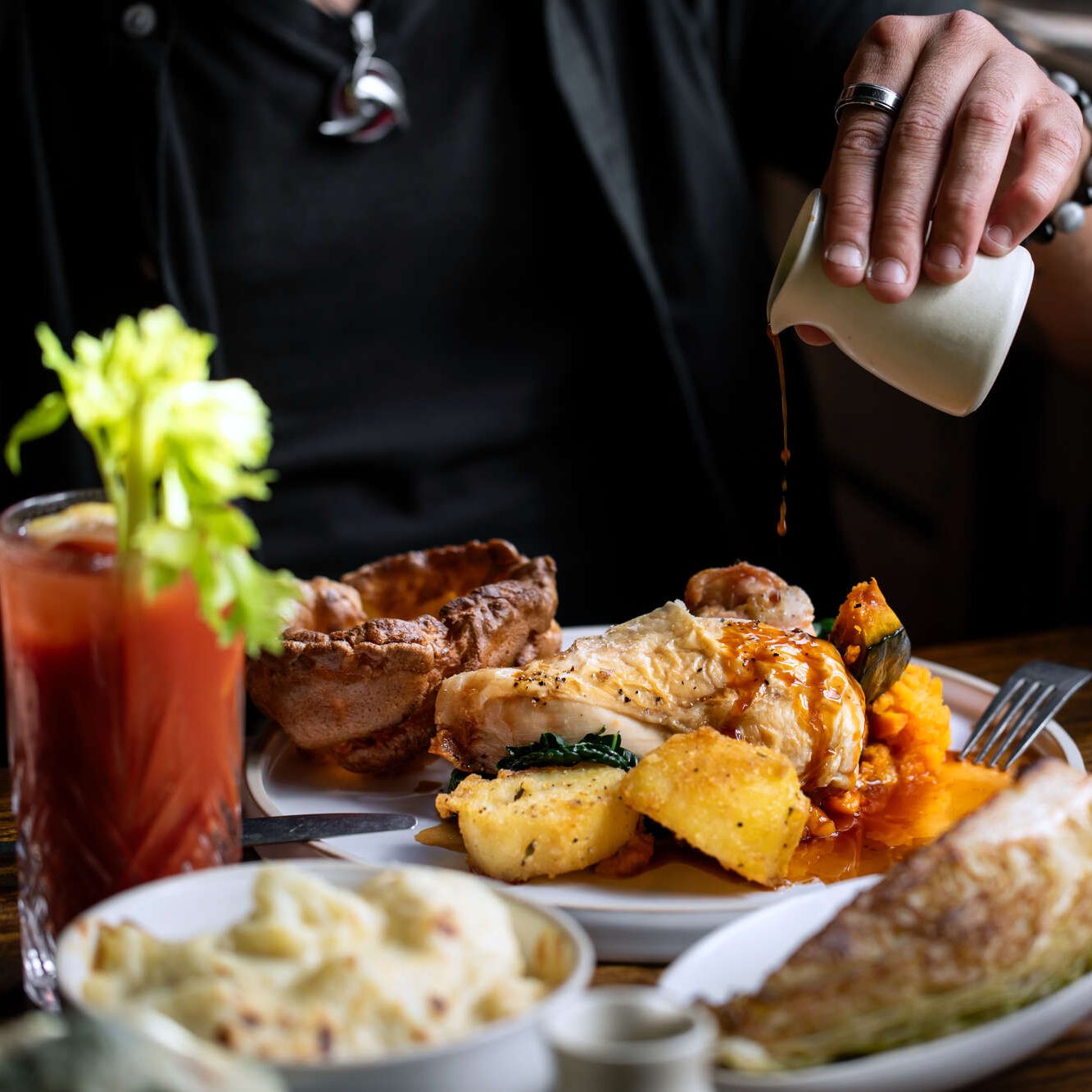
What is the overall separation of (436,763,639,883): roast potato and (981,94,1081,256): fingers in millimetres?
924

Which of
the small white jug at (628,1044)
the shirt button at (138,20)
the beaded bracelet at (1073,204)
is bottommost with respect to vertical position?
the small white jug at (628,1044)

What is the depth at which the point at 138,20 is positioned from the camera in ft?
8.89

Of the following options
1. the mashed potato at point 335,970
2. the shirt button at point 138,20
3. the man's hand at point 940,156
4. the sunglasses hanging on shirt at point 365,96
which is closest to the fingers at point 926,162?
the man's hand at point 940,156

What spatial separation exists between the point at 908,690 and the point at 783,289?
60cm

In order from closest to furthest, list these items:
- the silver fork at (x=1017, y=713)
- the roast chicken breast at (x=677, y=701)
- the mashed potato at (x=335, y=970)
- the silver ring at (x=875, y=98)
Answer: the mashed potato at (x=335, y=970)
the roast chicken breast at (x=677, y=701)
the silver fork at (x=1017, y=713)
the silver ring at (x=875, y=98)

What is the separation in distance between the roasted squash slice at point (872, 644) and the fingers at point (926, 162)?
43cm

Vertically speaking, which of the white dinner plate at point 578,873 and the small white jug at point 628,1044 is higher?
the small white jug at point 628,1044

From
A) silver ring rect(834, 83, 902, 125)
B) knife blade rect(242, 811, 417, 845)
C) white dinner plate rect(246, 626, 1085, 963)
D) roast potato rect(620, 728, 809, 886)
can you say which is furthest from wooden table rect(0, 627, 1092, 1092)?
silver ring rect(834, 83, 902, 125)

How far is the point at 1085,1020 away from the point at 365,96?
8.01ft

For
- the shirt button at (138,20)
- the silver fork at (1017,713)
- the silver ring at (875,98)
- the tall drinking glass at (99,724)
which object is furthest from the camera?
the shirt button at (138,20)

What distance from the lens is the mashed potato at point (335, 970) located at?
2.95 feet

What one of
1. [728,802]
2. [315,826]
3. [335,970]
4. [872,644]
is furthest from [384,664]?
[335,970]

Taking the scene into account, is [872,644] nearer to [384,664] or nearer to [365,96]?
[384,664]

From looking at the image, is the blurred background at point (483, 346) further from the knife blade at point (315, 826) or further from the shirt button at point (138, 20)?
the knife blade at point (315, 826)
